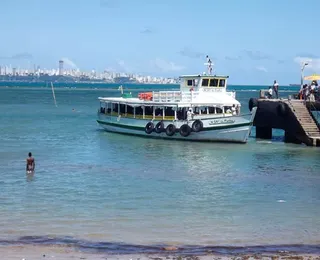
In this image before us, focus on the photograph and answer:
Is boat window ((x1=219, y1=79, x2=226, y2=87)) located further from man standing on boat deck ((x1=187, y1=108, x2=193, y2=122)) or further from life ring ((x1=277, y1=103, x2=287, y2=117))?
life ring ((x1=277, y1=103, x2=287, y2=117))

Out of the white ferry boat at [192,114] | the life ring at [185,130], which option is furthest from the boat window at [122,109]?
the life ring at [185,130]

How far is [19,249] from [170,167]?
53.1ft

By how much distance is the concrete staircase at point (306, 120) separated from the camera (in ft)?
133

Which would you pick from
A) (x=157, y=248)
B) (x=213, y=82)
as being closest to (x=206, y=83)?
(x=213, y=82)

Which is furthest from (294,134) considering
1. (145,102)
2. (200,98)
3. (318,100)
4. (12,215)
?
(12,215)

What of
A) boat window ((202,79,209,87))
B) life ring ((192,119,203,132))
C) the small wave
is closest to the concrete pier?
boat window ((202,79,209,87))

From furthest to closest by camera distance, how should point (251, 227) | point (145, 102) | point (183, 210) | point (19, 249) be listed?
point (145, 102)
point (183, 210)
point (251, 227)
point (19, 249)

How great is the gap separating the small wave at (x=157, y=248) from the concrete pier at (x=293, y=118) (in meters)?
23.7

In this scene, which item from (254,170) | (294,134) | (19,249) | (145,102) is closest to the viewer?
(19,249)

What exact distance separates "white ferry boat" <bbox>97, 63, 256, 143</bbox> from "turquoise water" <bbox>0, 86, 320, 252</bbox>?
999 millimetres

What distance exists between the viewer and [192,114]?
141ft

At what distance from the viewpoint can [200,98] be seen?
144 ft

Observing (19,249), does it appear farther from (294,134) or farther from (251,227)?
(294,134)

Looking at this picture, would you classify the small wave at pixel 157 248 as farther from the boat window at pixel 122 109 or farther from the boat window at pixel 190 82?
the boat window at pixel 122 109
